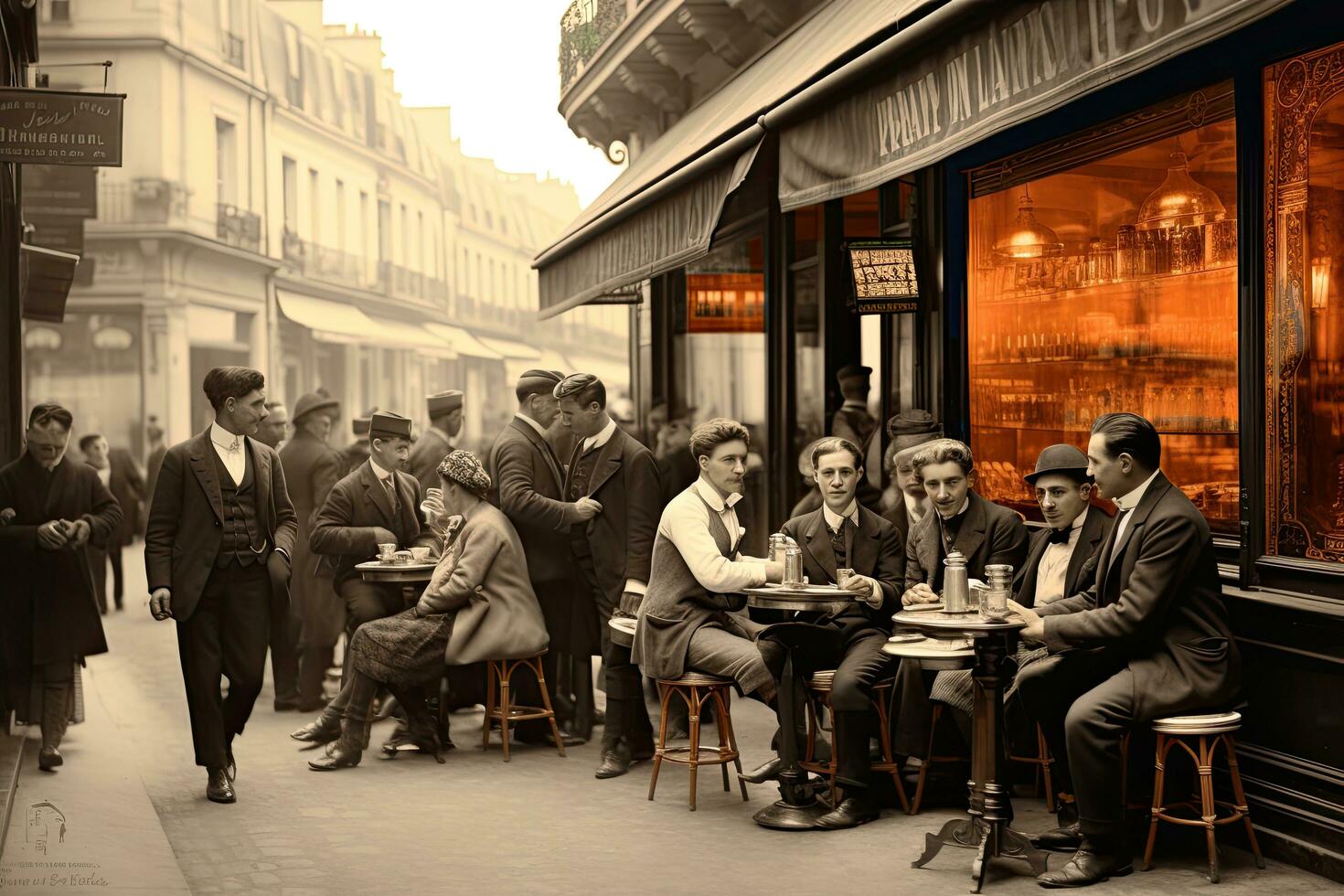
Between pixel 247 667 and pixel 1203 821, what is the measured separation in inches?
174

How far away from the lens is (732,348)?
17.8 metres

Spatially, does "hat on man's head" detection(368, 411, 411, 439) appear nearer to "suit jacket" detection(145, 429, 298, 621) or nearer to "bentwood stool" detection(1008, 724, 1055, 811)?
"suit jacket" detection(145, 429, 298, 621)

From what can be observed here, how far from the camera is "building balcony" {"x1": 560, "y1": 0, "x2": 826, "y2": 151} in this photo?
559 inches

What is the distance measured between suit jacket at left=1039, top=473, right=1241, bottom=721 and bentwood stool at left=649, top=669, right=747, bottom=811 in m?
1.86

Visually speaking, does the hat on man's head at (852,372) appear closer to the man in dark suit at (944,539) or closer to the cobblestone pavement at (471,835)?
the cobblestone pavement at (471,835)

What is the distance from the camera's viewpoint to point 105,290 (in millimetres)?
29766

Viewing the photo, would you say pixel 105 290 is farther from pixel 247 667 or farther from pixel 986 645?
pixel 986 645

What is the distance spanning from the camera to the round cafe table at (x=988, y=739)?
5.86 m

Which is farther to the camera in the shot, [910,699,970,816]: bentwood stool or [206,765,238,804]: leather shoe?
[206,765,238,804]: leather shoe

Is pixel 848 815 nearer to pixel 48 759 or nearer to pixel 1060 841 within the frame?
pixel 1060 841

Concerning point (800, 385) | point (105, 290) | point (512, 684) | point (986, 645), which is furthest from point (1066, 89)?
point (105, 290)

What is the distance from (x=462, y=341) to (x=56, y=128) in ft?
122

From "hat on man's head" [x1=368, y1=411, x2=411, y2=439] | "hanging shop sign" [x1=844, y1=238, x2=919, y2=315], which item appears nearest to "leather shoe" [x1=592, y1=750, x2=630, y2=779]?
"hat on man's head" [x1=368, y1=411, x2=411, y2=439]

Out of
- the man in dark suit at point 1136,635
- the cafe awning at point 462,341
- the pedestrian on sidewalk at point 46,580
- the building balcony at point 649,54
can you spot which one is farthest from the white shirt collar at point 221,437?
the cafe awning at point 462,341
